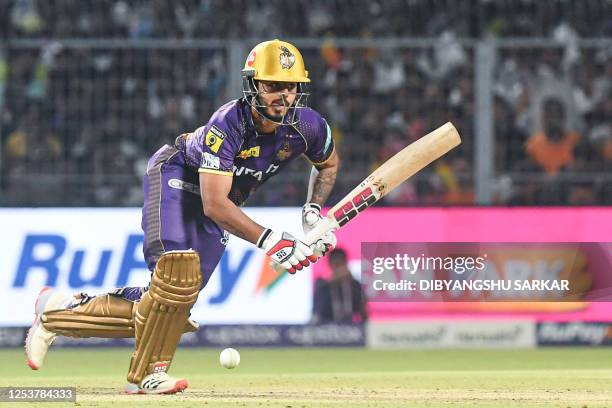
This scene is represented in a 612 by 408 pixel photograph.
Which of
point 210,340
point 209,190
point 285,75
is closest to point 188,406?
point 209,190

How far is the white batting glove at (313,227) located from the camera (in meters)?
7.95

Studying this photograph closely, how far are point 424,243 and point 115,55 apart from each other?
3.33 m

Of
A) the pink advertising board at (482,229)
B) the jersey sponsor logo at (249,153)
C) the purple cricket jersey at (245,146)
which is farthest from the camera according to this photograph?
the pink advertising board at (482,229)

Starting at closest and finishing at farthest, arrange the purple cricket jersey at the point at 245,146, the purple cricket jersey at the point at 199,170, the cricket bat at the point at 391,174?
the purple cricket jersey at the point at 245,146
the purple cricket jersey at the point at 199,170
the cricket bat at the point at 391,174

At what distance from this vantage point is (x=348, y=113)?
1318 centimetres

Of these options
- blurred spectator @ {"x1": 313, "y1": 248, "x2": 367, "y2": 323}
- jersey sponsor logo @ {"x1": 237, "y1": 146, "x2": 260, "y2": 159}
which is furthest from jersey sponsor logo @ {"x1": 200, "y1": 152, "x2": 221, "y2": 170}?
blurred spectator @ {"x1": 313, "y1": 248, "x2": 367, "y2": 323}

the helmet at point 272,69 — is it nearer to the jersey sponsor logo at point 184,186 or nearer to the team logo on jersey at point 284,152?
the team logo on jersey at point 284,152

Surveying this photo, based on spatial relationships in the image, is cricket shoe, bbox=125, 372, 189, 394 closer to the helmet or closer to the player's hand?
the player's hand

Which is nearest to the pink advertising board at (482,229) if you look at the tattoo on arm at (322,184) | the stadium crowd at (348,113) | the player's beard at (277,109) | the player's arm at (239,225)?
the stadium crowd at (348,113)

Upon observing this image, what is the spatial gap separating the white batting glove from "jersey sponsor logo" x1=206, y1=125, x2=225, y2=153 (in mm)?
809

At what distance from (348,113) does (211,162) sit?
574 centimetres

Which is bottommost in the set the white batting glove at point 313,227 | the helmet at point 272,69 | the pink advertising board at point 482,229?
the pink advertising board at point 482,229

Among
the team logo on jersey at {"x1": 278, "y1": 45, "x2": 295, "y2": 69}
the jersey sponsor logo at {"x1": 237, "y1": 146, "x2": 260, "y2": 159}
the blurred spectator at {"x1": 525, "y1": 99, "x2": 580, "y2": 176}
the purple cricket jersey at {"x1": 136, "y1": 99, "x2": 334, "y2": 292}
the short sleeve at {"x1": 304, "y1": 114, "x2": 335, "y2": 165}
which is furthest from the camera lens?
the blurred spectator at {"x1": 525, "y1": 99, "x2": 580, "y2": 176}

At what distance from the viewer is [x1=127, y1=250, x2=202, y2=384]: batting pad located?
755cm
